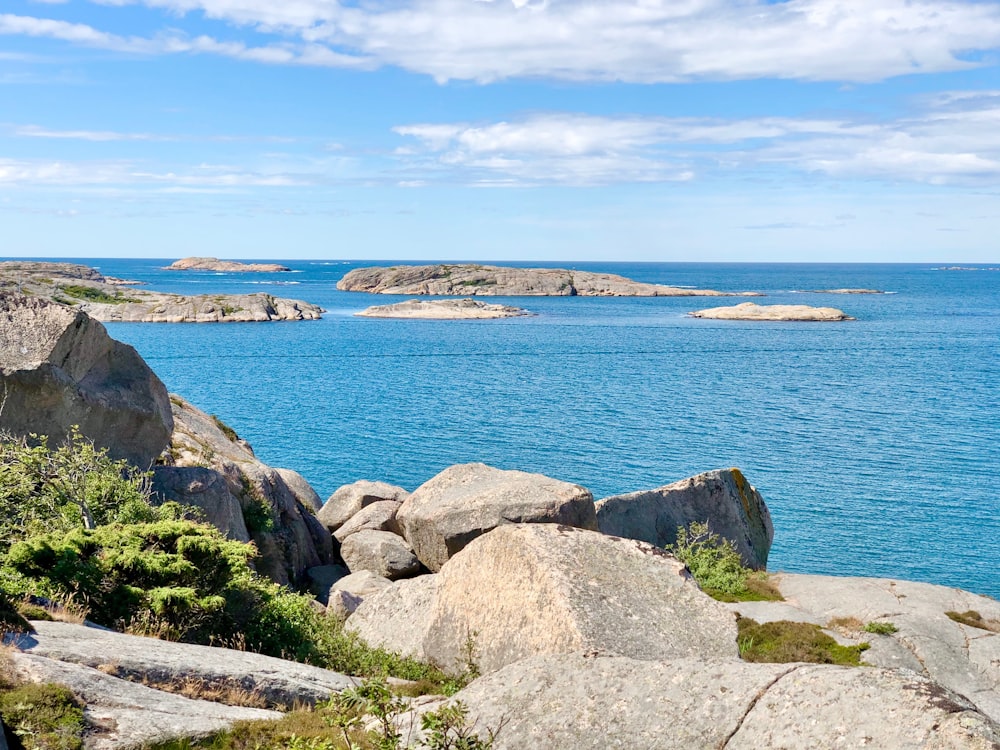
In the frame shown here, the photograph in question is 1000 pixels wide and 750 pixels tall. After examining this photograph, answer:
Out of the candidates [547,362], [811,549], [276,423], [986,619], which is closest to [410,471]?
[276,423]

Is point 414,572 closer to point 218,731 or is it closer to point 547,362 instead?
point 218,731

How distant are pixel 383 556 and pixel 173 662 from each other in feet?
52.6

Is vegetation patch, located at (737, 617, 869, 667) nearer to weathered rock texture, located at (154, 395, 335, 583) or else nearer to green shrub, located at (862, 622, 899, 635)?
green shrub, located at (862, 622, 899, 635)

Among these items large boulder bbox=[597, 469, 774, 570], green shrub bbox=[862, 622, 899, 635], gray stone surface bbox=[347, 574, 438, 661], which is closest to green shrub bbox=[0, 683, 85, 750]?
gray stone surface bbox=[347, 574, 438, 661]

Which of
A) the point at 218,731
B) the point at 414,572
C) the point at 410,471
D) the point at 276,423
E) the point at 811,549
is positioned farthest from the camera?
the point at 276,423

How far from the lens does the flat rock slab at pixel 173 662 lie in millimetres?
11609

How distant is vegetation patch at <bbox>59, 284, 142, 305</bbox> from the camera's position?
16488cm

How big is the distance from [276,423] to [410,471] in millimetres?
18188

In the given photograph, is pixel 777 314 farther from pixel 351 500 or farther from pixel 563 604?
pixel 563 604

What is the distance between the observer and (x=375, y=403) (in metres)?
73.9

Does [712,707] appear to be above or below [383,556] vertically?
above

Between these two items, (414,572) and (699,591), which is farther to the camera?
(414,572)

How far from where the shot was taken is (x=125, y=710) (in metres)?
10.4

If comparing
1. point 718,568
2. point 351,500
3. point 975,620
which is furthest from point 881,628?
point 351,500
